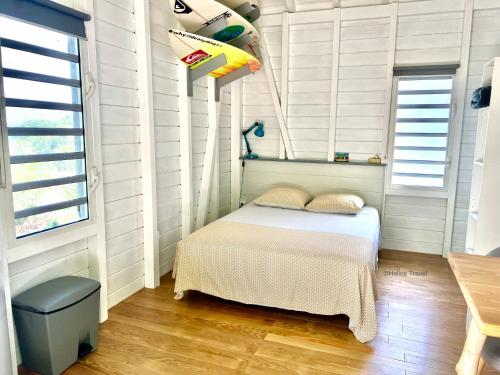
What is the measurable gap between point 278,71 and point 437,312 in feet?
9.95

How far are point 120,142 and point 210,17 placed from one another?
1171mm

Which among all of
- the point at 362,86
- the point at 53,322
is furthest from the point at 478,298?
the point at 362,86

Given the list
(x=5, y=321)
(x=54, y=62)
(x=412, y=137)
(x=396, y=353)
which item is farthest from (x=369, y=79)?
(x=5, y=321)

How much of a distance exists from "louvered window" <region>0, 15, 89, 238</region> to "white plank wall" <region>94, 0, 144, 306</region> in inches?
10.9

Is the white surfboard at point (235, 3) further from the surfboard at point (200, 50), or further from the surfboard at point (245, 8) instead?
the surfboard at point (200, 50)

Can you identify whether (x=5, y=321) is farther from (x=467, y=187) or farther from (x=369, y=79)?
(x=467, y=187)

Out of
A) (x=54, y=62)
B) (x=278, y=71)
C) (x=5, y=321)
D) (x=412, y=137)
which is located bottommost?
(x=5, y=321)

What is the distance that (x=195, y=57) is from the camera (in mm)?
2998

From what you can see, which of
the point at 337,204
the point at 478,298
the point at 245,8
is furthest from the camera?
the point at 337,204

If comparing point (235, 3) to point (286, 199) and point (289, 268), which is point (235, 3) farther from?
point (289, 268)

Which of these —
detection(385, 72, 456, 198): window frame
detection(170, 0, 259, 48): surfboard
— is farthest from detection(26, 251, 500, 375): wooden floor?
detection(170, 0, 259, 48): surfboard

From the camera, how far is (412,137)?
155 inches

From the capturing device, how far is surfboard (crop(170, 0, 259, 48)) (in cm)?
264

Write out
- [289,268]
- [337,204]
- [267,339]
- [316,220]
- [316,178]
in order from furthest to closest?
[316,178], [337,204], [316,220], [289,268], [267,339]
